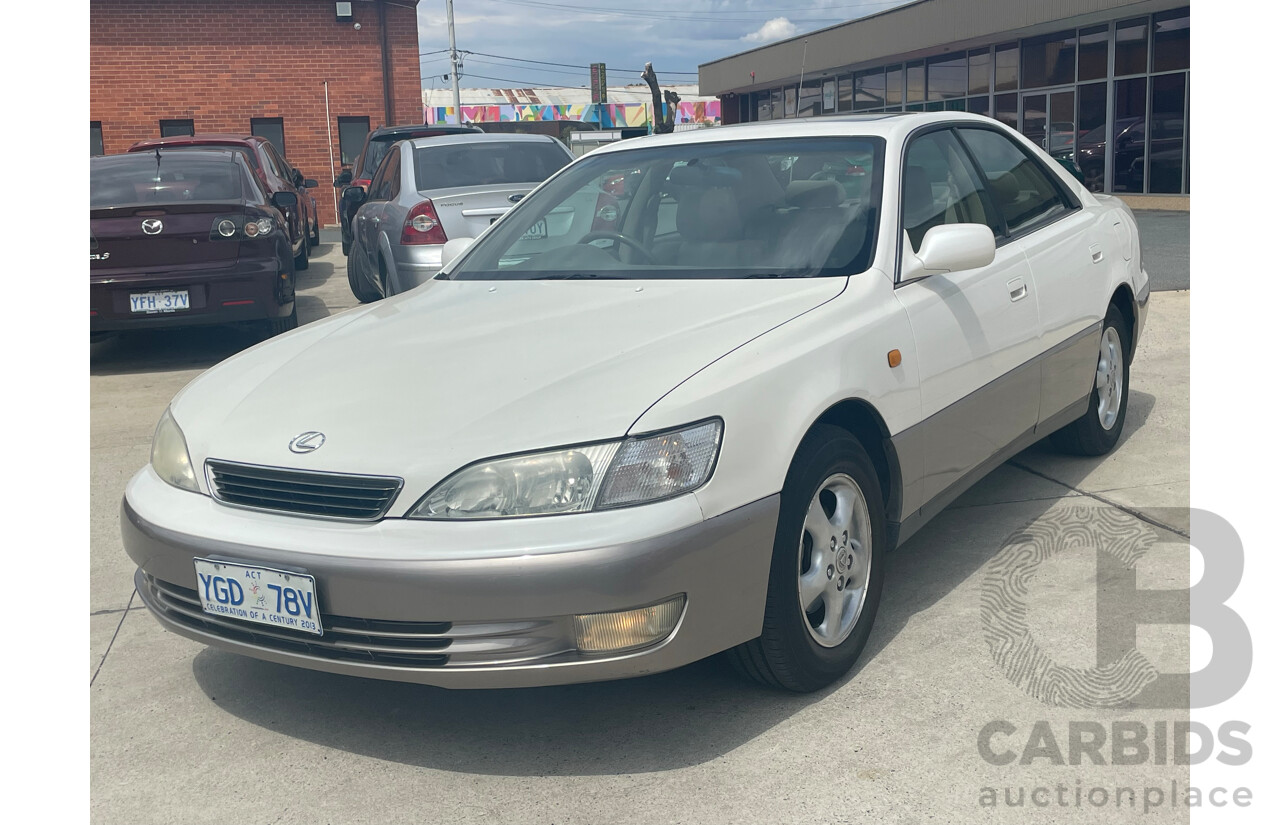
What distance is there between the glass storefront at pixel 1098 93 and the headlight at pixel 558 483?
55.9 feet

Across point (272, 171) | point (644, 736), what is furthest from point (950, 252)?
point (272, 171)

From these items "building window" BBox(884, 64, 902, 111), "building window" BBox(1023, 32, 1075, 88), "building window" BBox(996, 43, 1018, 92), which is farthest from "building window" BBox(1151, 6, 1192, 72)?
"building window" BBox(884, 64, 902, 111)

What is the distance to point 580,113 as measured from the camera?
169 feet

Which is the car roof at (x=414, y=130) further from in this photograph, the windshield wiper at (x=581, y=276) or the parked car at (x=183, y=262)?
the windshield wiper at (x=581, y=276)

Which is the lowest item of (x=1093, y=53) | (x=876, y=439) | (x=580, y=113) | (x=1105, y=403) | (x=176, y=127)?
(x=1105, y=403)

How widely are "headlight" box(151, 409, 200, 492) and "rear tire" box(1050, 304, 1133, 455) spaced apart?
355 cm

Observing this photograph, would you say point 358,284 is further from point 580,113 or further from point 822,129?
point 580,113

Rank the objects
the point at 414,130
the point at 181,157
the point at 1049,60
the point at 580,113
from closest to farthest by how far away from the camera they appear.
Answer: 1. the point at 181,157
2. the point at 414,130
3. the point at 1049,60
4. the point at 580,113

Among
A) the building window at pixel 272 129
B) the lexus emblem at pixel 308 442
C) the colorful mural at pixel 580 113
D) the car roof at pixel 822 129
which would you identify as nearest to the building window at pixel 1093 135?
the building window at pixel 272 129

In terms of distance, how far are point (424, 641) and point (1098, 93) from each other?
21.6 meters

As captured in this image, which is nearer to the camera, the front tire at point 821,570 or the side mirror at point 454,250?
the front tire at point 821,570

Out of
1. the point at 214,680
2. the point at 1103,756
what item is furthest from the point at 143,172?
the point at 1103,756

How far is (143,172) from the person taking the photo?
922 centimetres

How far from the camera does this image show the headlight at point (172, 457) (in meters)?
3.08
